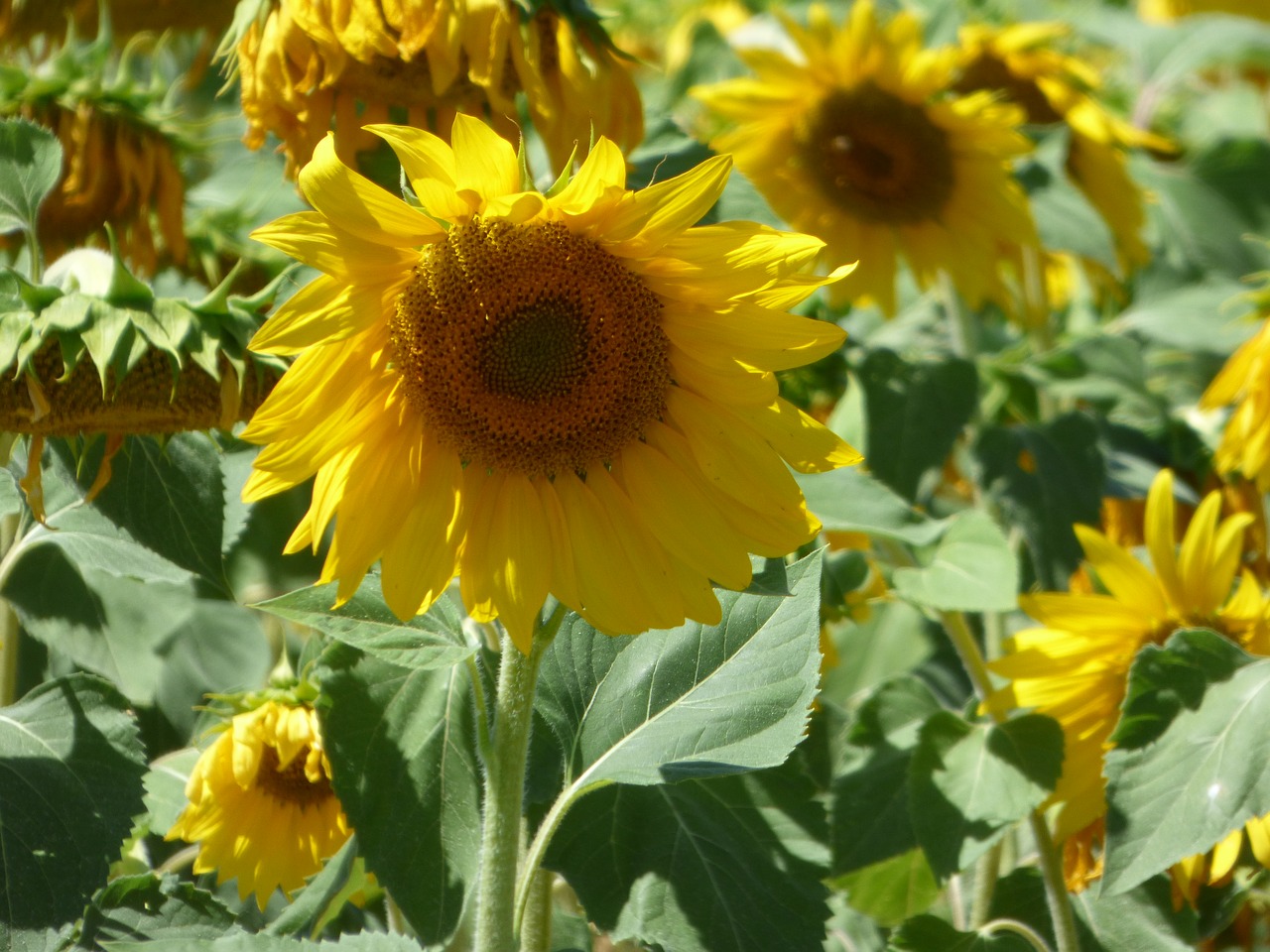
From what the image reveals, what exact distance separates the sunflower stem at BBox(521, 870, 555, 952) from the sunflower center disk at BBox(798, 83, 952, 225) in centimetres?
99

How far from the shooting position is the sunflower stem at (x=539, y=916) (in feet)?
3.55

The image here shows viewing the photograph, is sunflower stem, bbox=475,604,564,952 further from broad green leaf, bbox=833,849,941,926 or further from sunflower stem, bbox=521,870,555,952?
broad green leaf, bbox=833,849,941,926

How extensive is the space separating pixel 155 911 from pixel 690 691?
1.40 ft

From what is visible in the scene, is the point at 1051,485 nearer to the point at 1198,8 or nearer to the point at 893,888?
the point at 893,888

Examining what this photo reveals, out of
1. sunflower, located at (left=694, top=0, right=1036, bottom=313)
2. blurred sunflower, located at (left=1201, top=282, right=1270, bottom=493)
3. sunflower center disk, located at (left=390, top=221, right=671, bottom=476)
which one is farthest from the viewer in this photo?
sunflower, located at (left=694, top=0, right=1036, bottom=313)

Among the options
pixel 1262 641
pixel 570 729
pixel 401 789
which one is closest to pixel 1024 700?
pixel 1262 641

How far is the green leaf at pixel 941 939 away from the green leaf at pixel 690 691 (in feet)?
1.13

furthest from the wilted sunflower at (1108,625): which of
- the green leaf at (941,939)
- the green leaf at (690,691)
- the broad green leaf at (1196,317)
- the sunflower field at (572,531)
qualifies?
the broad green leaf at (1196,317)

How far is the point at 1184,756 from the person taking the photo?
1.13 m

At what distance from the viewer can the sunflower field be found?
0.89m

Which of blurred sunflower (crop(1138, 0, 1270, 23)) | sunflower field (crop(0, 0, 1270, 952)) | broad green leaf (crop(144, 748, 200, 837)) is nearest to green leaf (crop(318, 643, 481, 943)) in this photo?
sunflower field (crop(0, 0, 1270, 952))

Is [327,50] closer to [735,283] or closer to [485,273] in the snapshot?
[485,273]

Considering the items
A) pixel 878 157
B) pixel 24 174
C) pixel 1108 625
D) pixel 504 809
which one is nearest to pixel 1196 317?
pixel 878 157

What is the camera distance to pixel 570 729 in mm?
1037
